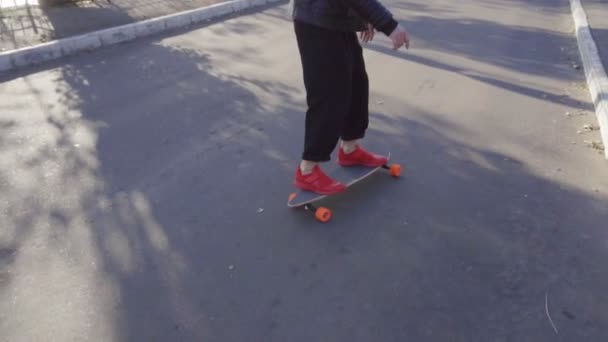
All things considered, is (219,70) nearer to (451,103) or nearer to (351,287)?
(451,103)

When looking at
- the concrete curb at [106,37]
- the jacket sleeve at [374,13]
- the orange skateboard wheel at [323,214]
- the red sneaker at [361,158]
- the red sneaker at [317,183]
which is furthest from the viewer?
the concrete curb at [106,37]

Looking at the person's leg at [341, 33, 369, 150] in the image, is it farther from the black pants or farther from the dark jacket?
the dark jacket

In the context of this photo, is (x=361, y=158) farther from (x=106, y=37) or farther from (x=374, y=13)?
(x=106, y=37)

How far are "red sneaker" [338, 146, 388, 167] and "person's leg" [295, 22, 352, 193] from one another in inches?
18.8

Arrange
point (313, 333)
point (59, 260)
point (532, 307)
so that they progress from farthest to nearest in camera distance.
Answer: point (59, 260), point (532, 307), point (313, 333)

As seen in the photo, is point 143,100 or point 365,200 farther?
point 143,100

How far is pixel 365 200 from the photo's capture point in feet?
11.7

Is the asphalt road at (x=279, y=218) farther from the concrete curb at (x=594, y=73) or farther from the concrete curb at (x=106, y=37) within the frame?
the concrete curb at (x=106, y=37)

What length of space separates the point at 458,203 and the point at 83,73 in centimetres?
498

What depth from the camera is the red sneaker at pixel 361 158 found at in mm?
3773

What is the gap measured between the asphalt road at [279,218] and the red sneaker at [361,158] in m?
0.16

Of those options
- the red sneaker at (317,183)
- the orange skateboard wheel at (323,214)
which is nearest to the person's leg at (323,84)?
the red sneaker at (317,183)

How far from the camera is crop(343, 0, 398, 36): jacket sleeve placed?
288cm

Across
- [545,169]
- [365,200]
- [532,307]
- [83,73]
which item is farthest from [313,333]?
[83,73]
